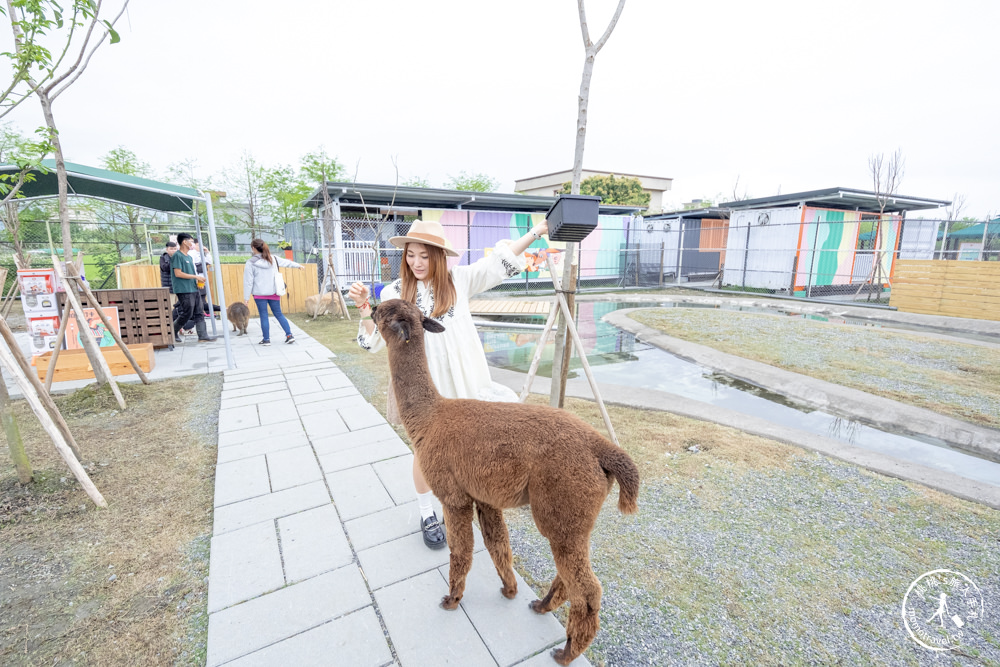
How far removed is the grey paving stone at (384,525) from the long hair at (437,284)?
4.71 feet

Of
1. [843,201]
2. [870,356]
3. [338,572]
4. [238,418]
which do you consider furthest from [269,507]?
[843,201]

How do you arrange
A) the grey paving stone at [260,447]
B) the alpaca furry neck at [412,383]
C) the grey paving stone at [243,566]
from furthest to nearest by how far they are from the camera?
the grey paving stone at [260,447] → the grey paving stone at [243,566] → the alpaca furry neck at [412,383]

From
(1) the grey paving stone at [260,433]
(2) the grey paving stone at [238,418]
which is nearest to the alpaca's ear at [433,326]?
(1) the grey paving stone at [260,433]

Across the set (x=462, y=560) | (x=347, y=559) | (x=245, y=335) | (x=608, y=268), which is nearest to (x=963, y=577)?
(x=462, y=560)

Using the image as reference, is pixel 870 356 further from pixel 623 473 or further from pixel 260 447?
pixel 260 447

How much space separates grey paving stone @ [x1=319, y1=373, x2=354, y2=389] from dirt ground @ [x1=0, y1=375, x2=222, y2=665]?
1.60m

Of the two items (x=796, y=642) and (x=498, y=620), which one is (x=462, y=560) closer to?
(x=498, y=620)

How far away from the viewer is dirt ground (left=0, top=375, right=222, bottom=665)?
196 cm

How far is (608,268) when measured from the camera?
19859mm

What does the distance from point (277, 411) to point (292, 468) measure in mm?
1487

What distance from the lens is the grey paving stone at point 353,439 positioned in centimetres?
388

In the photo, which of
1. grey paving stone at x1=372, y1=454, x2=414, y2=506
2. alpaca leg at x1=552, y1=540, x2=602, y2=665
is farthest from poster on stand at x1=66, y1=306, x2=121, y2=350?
alpaca leg at x1=552, y1=540, x2=602, y2=665

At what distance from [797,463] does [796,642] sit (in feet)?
6.55

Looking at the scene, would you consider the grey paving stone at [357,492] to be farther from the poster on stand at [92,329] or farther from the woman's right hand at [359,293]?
the poster on stand at [92,329]
